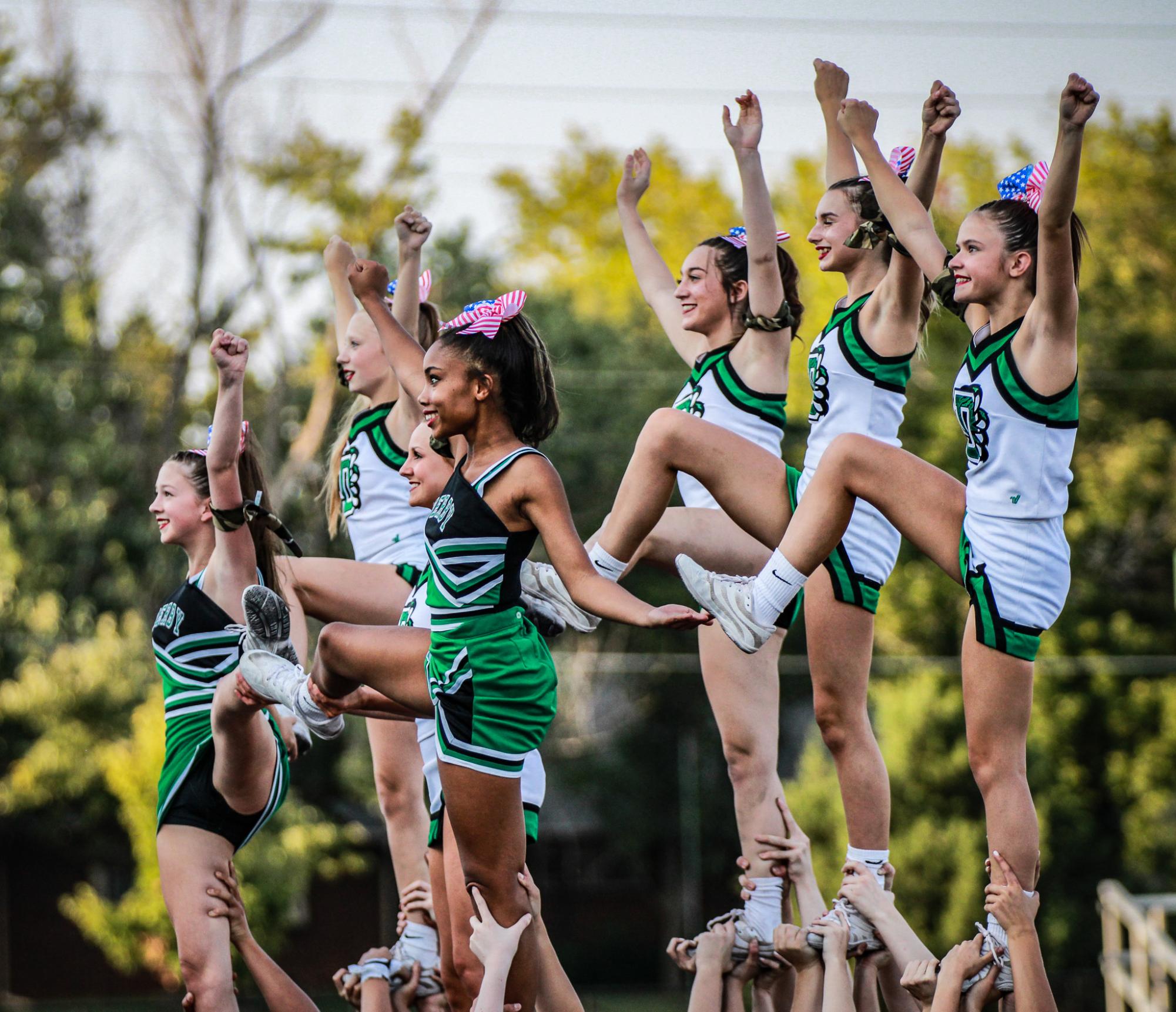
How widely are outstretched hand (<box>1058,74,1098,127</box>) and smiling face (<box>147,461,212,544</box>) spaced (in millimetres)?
2997

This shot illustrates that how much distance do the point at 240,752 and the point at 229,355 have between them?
1260 mm

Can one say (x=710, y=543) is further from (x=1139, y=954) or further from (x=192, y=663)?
(x=1139, y=954)

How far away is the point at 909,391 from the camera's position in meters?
18.7

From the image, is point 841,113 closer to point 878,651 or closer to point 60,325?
point 878,651

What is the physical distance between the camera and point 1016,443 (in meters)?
4.08

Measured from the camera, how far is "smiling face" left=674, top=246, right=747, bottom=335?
17.2 ft

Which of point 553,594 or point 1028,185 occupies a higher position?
point 1028,185

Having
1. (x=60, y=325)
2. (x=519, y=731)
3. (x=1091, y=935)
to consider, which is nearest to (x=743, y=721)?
(x=519, y=731)

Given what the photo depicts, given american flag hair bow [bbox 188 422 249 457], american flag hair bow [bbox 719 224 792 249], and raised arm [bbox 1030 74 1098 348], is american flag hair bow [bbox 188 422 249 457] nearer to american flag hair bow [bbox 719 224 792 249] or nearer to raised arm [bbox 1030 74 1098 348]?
american flag hair bow [bbox 719 224 792 249]

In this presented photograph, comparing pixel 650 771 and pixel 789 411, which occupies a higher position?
pixel 789 411

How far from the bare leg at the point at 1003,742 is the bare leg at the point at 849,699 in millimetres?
582

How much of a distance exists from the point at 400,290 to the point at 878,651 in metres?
14.1

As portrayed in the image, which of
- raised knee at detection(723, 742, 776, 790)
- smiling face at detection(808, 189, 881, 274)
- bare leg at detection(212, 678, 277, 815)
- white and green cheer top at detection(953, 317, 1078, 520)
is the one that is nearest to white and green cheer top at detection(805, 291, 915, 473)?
smiling face at detection(808, 189, 881, 274)

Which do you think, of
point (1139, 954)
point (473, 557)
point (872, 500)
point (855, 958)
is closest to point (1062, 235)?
point (872, 500)
